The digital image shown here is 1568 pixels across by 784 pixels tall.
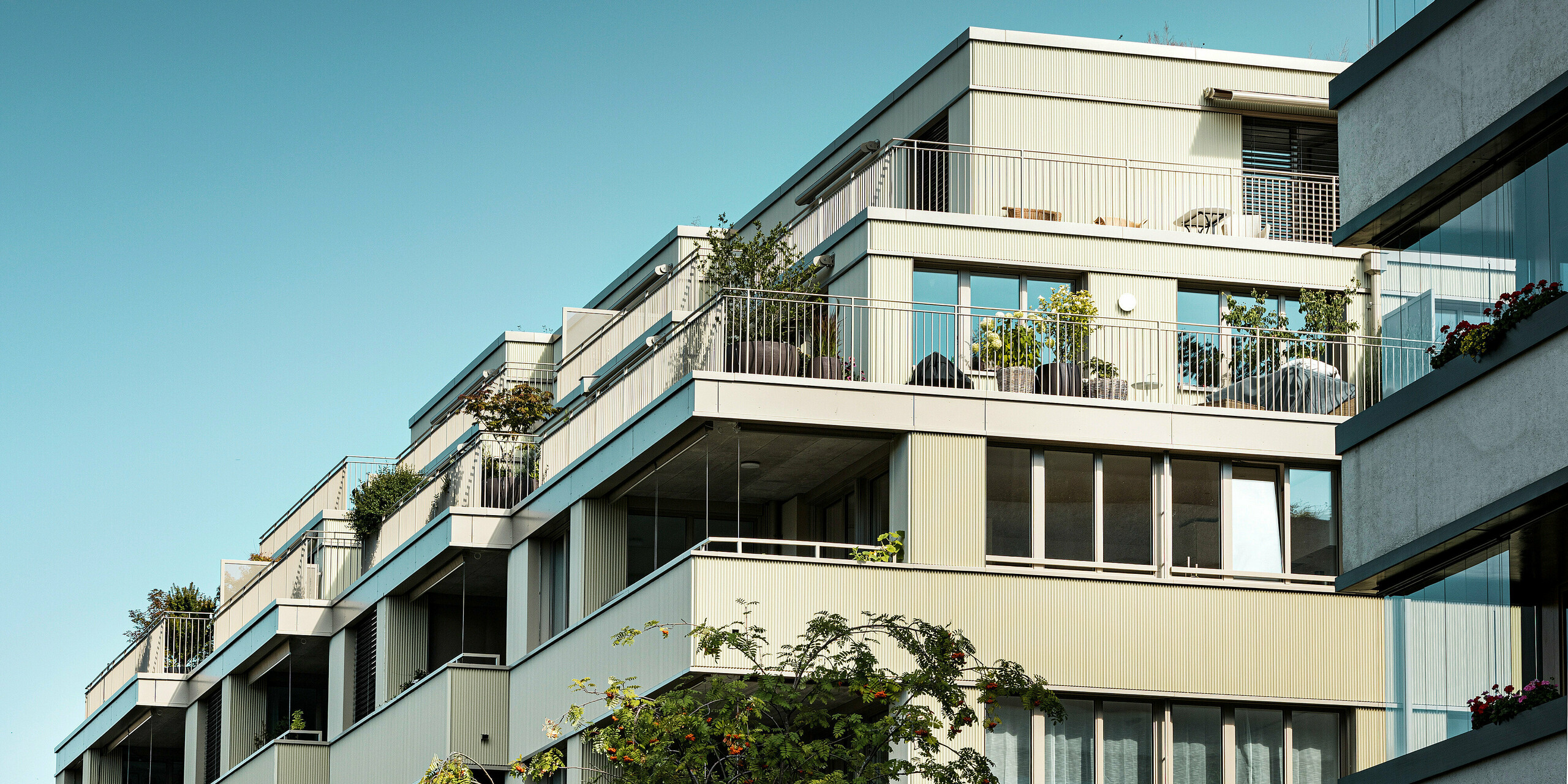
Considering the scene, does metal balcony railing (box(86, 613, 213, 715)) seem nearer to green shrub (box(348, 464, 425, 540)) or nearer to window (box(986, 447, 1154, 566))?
green shrub (box(348, 464, 425, 540))

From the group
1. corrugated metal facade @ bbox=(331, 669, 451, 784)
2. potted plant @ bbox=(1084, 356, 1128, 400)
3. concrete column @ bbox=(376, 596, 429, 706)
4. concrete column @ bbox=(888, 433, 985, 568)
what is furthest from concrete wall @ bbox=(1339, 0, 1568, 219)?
concrete column @ bbox=(376, 596, 429, 706)

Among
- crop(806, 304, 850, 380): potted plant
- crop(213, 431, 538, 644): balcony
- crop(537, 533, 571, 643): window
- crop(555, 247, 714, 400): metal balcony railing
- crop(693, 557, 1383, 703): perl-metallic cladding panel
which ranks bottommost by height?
crop(693, 557, 1383, 703): perl-metallic cladding panel

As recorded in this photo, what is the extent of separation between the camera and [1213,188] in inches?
1404

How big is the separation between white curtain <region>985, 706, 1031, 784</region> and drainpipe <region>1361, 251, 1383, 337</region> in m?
8.65

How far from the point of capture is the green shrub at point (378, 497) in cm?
3919

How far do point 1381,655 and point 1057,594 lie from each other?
4.28 metres

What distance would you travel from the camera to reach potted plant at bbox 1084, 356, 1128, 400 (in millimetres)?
30203

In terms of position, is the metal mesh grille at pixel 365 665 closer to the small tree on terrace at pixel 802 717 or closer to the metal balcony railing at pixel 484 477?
the metal balcony railing at pixel 484 477

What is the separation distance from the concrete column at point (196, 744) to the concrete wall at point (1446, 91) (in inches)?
1191

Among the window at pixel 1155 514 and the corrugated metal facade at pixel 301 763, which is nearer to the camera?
the window at pixel 1155 514

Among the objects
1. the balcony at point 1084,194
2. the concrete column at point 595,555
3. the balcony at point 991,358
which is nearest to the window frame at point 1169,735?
the balcony at point 991,358

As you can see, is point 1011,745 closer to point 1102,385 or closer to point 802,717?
point 802,717

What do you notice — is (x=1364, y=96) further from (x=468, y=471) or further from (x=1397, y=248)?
(x=468, y=471)

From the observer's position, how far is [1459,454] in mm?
19484
